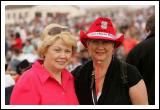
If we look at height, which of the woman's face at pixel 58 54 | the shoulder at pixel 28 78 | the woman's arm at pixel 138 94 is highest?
the woman's face at pixel 58 54

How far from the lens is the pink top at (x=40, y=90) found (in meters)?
2.15

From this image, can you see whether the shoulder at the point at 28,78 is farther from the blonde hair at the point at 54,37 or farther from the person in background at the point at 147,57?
the person in background at the point at 147,57

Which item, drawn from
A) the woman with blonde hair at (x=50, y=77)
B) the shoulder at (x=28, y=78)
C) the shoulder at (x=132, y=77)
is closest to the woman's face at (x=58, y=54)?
the woman with blonde hair at (x=50, y=77)

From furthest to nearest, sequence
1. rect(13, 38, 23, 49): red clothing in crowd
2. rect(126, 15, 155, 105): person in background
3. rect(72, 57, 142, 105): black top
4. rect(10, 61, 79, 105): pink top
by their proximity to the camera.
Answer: rect(13, 38, 23, 49): red clothing in crowd, rect(126, 15, 155, 105): person in background, rect(72, 57, 142, 105): black top, rect(10, 61, 79, 105): pink top

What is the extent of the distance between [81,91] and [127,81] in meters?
0.28

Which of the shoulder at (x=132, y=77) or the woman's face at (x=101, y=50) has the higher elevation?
the woman's face at (x=101, y=50)

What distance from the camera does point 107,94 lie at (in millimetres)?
2275

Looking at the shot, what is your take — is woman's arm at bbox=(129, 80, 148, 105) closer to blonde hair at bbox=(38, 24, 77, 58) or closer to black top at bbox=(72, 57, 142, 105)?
black top at bbox=(72, 57, 142, 105)

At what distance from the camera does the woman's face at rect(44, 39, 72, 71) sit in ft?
7.34

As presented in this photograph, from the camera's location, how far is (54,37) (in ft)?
7.38

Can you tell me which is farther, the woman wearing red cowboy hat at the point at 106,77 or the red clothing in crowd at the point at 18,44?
the red clothing in crowd at the point at 18,44

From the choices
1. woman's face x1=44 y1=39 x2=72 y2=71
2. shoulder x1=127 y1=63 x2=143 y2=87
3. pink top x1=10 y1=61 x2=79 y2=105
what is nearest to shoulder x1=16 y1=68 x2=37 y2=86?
pink top x1=10 y1=61 x2=79 y2=105

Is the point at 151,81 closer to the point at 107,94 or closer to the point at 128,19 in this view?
the point at 107,94

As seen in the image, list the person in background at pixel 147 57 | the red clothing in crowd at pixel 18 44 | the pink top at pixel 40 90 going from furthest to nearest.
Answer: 1. the red clothing in crowd at pixel 18 44
2. the person in background at pixel 147 57
3. the pink top at pixel 40 90
